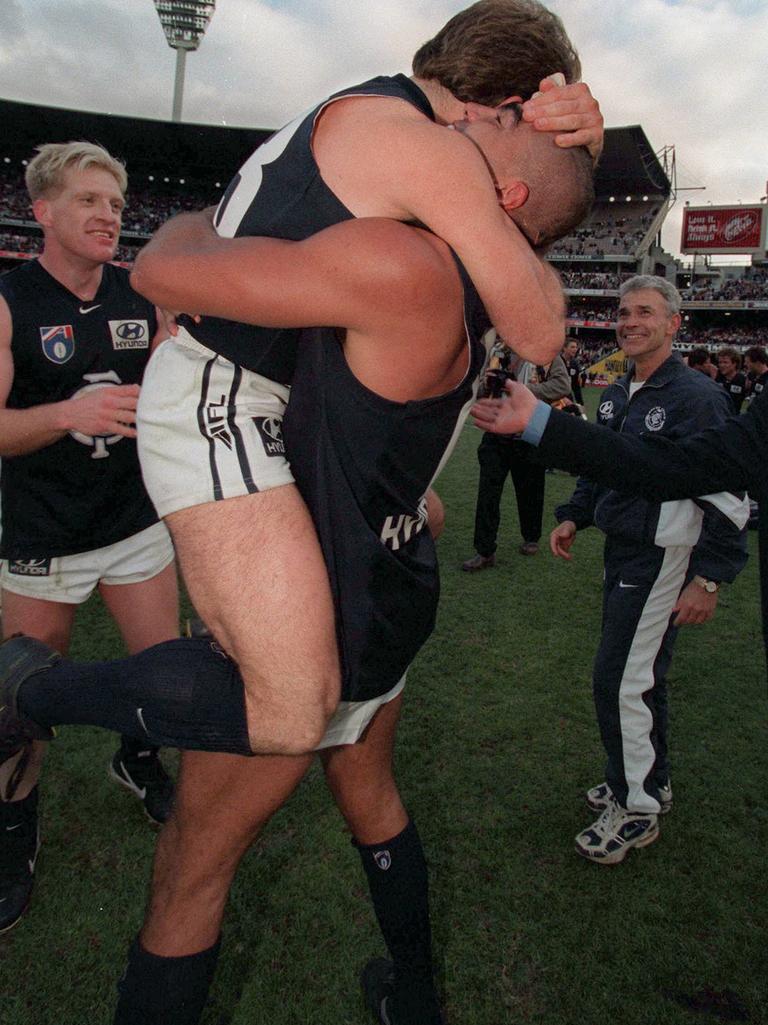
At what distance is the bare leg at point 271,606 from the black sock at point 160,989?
535 millimetres

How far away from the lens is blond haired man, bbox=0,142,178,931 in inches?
103

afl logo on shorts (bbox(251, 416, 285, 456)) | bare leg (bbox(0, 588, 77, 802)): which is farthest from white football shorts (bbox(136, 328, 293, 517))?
bare leg (bbox(0, 588, 77, 802))

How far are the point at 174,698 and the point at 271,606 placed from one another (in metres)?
0.33

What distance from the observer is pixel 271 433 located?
161cm

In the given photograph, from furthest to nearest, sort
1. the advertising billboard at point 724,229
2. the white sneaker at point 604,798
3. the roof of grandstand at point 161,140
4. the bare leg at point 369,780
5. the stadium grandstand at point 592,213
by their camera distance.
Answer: the advertising billboard at point 724,229 → the stadium grandstand at point 592,213 → the roof of grandstand at point 161,140 → the white sneaker at point 604,798 → the bare leg at point 369,780

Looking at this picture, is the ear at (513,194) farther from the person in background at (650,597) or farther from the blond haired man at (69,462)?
the blond haired man at (69,462)

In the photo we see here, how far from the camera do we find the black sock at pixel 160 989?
4.99ft

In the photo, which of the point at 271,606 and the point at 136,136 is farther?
the point at 136,136

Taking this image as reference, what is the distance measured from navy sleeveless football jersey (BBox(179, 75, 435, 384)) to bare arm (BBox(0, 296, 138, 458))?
2.04ft

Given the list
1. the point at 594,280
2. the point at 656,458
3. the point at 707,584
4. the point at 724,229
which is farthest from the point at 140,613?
the point at 724,229

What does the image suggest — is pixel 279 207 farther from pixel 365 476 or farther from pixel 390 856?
pixel 390 856

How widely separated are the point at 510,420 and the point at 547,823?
1.92 metres

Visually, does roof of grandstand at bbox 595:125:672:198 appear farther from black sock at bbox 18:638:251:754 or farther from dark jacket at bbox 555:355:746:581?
black sock at bbox 18:638:251:754

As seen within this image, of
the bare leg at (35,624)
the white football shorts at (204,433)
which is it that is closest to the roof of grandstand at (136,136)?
the bare leg at (35,624)
